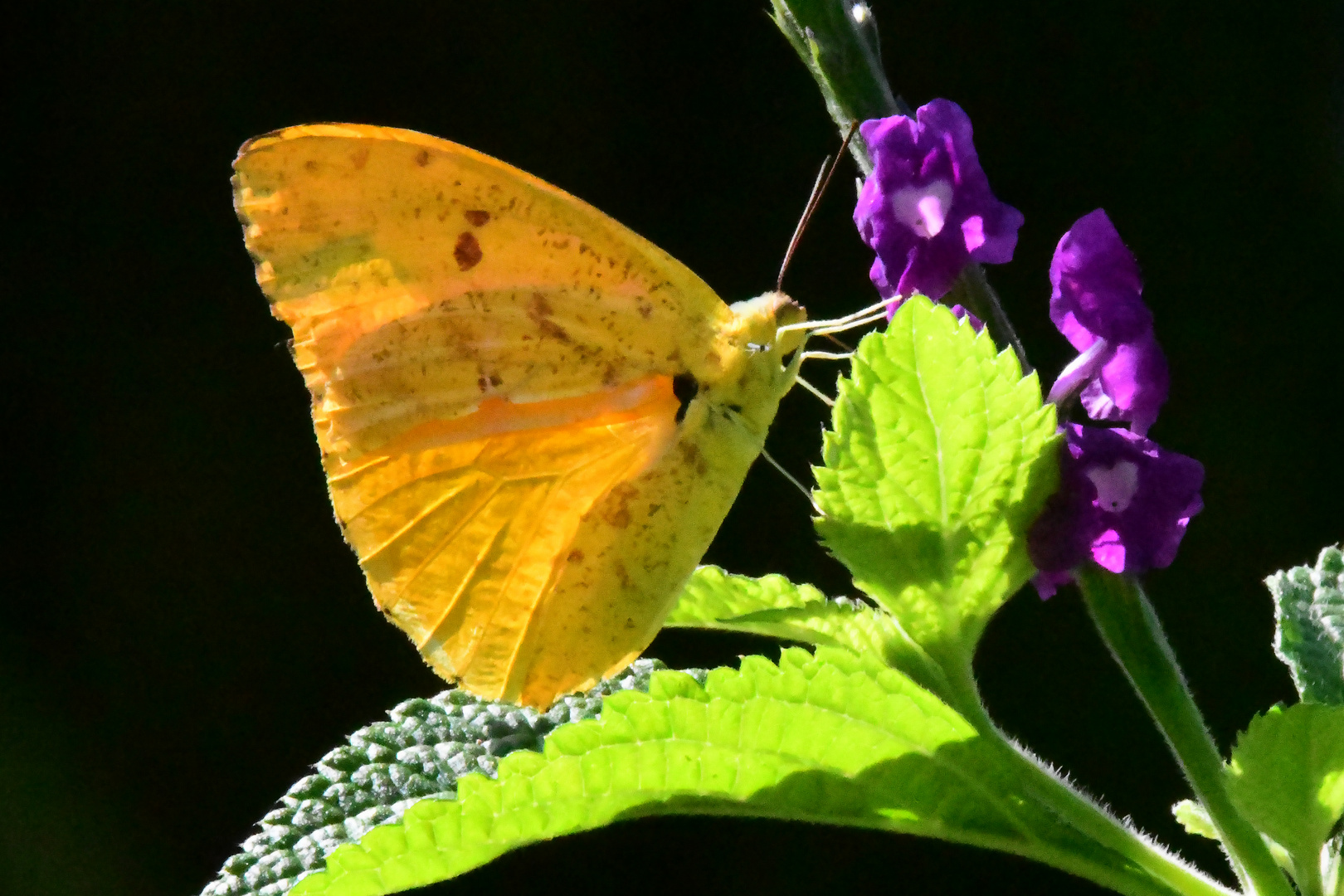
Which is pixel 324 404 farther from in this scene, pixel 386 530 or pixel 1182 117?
pixel 1182 117

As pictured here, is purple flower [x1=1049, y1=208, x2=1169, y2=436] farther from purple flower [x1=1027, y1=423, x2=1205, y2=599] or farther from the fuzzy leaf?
the fuzzy leaf

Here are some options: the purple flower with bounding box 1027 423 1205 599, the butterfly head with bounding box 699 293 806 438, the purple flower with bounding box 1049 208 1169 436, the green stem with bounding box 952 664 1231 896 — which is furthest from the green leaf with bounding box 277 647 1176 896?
the butterfly head with bounding box 699 293 806 438

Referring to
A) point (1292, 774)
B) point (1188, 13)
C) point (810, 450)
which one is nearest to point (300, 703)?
point (810, 450)

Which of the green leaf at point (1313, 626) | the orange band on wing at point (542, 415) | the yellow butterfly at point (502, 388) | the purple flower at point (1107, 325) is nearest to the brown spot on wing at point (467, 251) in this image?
the yellow butterfly at point (502, 388)

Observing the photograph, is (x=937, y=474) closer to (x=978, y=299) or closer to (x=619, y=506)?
(x=978, y=299)

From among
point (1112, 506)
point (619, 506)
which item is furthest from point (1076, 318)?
point (619, 506)
